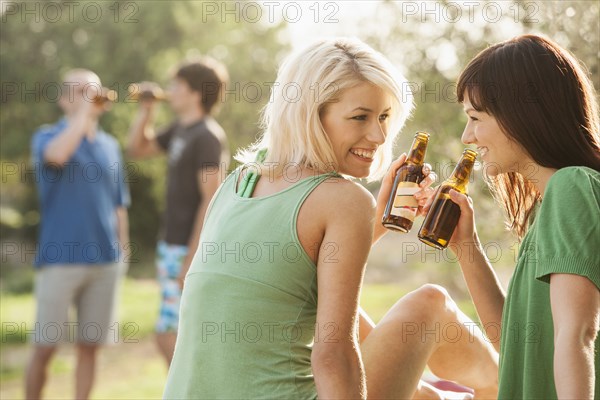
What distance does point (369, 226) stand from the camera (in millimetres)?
2322

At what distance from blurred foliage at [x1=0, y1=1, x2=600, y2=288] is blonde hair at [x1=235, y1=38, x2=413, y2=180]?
1.38 meters

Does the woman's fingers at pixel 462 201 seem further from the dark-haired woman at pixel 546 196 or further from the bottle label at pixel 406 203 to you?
the bottle label at pixel 406 203

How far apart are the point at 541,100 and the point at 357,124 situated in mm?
585

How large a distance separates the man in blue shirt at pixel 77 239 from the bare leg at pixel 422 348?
301cm

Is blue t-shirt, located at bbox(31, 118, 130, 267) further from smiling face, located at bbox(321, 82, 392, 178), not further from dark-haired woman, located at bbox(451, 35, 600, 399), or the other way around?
dark-haired woman, located at bbox(451, 35, 600, 399)

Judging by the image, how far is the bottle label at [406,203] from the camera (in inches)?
110

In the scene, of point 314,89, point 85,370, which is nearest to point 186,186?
point 85,370

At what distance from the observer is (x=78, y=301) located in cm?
552

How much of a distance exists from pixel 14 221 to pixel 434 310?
18.6m

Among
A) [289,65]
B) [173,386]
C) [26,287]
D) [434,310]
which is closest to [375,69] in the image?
[289,65]

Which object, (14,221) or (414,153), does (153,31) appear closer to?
(14,221)

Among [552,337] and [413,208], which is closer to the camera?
[552,337]

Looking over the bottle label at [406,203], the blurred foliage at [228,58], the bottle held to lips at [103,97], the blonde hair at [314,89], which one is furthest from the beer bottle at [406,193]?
the bottle held to lips at [103,97]

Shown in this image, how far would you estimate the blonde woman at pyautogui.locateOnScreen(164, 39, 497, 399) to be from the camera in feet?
7.50
